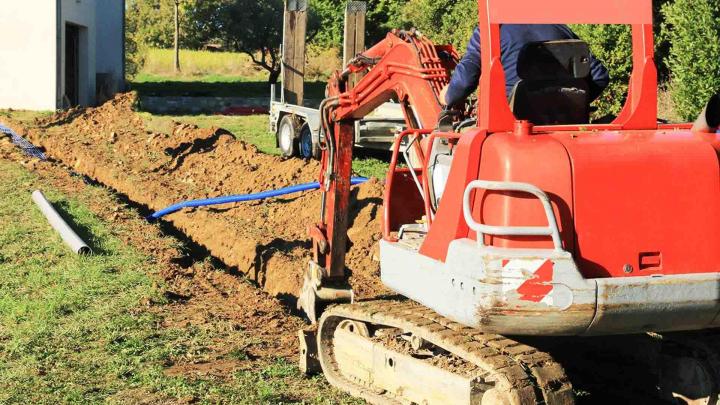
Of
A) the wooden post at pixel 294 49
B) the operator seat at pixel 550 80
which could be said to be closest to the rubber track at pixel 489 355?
the operator seat at pixel 550 80

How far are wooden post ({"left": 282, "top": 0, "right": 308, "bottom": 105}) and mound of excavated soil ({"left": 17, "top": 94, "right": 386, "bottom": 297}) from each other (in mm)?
2971

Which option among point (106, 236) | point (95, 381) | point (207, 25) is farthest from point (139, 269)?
point (207, 25)

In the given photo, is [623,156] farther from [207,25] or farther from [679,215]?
[207,25]

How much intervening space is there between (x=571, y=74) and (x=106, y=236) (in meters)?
7.09

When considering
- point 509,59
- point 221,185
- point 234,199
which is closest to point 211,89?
point 221,185

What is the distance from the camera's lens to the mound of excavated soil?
37.4 feet

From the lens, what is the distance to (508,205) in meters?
5.16

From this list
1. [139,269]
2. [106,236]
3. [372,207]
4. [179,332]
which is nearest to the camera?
[179,332]

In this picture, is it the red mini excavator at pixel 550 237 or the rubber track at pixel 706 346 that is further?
the rubber track at pixel 706 346

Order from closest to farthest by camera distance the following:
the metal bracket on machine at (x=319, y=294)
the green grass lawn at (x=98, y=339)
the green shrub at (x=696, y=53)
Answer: the green grass lawn at (x=98, y=339) < the metal bracket on machine at (x=319, y=294) < the green shrub at (x=696, y=53)

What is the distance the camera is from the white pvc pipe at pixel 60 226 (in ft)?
35.0

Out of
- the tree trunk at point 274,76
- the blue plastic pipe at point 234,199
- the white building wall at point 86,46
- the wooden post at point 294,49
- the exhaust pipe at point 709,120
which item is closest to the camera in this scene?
the exhaust pipe at point 709,120

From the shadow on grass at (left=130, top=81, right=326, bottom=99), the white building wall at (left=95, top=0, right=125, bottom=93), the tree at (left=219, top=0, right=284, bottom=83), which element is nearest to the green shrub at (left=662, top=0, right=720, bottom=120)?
the white building wall at (left=95, top=0, right=125, bottom=93)

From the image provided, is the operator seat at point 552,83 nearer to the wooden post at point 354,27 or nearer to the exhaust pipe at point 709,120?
the exhaust pipe at point 709,120
